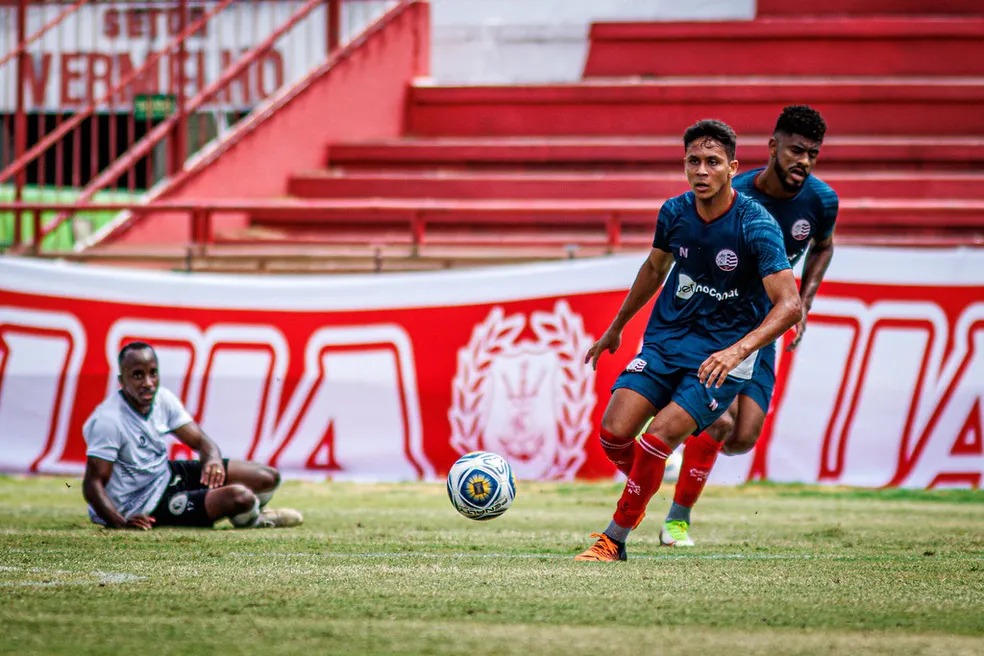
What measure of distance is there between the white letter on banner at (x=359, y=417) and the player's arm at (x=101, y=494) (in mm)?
3436

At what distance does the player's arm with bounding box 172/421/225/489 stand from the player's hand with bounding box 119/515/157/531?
14.5 inches

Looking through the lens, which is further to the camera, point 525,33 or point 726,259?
point 525,33

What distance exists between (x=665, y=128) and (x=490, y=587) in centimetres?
1228

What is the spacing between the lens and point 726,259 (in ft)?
22.6

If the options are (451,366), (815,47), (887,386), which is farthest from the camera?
(815,47)

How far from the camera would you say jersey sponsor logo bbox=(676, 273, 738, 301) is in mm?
6984

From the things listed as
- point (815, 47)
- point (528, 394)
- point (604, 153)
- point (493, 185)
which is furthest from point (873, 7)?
point (528, 394)

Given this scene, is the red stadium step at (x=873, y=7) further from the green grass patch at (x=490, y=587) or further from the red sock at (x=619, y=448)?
the red sock at (x=619, y=448)

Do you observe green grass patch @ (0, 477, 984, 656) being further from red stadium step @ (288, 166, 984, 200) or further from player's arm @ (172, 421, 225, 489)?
red stadium step @ (288, 166, 984, 200)

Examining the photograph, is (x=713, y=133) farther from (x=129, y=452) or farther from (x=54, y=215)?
(x=54, y=215)

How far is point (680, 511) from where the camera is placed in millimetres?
7727

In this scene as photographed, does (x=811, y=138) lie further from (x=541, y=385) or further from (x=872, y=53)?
(x=872, y=53)

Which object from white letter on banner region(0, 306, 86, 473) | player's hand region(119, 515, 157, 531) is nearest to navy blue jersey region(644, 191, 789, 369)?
player's hand region(119, 515, 157, 531)

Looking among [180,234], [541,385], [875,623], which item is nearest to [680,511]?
[875,623]
